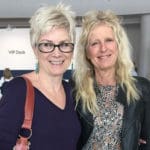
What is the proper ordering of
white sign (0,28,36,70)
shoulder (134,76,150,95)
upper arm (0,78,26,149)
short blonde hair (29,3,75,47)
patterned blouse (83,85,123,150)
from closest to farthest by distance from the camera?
1. upper arm (0,78,26,149)
2. short blonde hair (29,3,75,47)
3. patterned blouse (83,85,123,150)
4. shoulder (134,76,150,95)
5. white sign (0,28,36,70)

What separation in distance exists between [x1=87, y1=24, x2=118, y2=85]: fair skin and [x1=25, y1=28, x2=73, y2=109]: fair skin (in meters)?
0.49

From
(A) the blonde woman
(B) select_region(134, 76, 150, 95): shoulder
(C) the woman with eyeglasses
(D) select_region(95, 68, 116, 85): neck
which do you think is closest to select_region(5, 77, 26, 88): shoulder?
(C) the woman with eyeglasses

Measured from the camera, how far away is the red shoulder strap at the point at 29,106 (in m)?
1.61

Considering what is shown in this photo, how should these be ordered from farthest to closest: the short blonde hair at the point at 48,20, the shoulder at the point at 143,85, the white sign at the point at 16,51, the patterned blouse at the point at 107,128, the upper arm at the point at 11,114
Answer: the white sign at the point at 16,51, the shoulder at the point at 143,85, the patterned blouse at the point at 107,128, the short blonde hair at the point at 48,20, the upper arm at the point at 11,114

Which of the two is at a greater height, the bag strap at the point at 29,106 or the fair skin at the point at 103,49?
the fair skin at the point at 103,49

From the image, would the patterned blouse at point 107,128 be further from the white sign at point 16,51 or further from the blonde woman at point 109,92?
the white sign at point 16,51

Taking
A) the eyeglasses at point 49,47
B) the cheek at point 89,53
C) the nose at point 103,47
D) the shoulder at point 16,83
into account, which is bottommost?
the shoulder at point 16,83

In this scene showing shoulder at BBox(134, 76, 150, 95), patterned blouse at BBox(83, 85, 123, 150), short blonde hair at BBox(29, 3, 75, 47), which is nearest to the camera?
short blonde hair at BBox(29, 3, 75, 47)

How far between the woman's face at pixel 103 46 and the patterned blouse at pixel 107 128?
26cm

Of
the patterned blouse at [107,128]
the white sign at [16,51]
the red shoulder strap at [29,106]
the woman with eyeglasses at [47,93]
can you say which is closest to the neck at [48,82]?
the woman with eyeglasses at [47,93]

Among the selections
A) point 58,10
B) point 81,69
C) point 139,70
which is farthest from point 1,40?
point 58,10

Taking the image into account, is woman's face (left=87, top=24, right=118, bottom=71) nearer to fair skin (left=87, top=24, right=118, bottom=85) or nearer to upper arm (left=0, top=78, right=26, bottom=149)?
fair skin (left=87, top=24, right=118, bottom=85)

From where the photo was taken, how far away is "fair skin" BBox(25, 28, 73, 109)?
177 centimetres

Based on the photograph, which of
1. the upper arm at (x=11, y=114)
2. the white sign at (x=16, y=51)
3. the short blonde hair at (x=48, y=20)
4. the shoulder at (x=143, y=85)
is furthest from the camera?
the white sign at (x=16, y=51)
